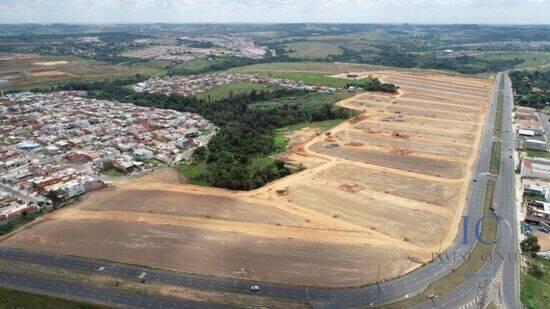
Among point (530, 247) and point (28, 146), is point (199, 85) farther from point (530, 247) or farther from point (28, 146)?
point (530, 247)

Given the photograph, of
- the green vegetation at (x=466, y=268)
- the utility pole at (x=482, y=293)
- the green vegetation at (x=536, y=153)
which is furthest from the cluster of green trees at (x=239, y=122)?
the green vegetation at (x=536, y=153)

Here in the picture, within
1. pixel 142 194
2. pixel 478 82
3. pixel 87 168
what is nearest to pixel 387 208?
pixel 142 194

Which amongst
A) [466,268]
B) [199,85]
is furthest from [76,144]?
[466,268]

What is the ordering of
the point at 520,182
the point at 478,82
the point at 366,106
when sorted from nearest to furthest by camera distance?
the point at 520,182 < the point at 366,106 < the point at 478,82

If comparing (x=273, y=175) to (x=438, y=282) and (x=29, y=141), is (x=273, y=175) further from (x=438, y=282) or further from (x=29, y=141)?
(x=29, y=141)

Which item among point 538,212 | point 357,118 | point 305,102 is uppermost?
point 305,102

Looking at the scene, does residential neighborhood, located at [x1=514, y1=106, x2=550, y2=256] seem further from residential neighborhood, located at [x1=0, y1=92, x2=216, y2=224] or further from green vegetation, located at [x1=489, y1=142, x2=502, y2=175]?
residential neighborhood, located at [x1=0, y1=92, x2=216, y2=224]
